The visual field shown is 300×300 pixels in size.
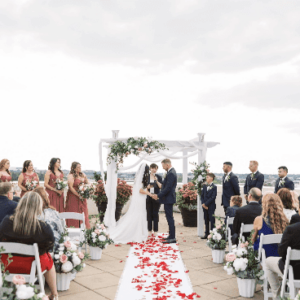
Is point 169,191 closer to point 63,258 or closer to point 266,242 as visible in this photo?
point 63,258

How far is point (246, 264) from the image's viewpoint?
13.8 feet

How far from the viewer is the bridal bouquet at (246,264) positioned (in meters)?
4.18

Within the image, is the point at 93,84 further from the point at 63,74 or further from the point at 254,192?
the point at 254,192

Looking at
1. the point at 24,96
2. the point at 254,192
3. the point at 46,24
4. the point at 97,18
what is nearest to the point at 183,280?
the point at 254,192

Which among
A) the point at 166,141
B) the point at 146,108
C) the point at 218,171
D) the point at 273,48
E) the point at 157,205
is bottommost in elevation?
the point at 157,205

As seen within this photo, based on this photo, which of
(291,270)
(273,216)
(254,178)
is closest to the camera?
(291,270)

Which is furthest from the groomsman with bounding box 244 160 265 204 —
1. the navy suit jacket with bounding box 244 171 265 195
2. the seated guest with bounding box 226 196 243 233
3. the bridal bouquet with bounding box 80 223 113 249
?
the bridal bouquet with bounding box 80 223 113 249

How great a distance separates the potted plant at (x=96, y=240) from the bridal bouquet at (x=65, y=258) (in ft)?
4.84

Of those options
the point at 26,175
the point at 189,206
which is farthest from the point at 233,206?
the point at 26,175

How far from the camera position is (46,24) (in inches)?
282

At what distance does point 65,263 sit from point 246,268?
2.22 metres

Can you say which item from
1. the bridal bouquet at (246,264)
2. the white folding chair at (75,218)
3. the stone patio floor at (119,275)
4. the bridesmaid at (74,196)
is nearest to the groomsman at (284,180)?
the stone patio floor at (119,275)

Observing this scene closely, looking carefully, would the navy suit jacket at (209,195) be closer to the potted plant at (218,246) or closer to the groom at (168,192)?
the groom at (168,192)

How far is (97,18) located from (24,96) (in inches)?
135
